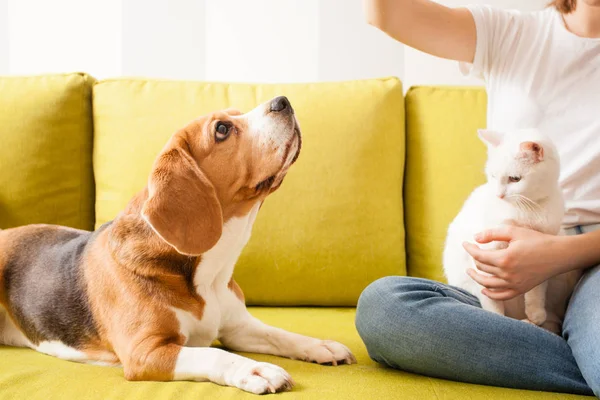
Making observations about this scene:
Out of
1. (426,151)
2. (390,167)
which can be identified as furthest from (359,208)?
(426,151)

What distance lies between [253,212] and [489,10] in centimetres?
91

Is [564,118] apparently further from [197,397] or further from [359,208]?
[197,397]

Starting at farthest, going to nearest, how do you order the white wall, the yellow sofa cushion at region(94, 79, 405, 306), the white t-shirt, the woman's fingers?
the white wall, the yellow sofa cushion at region(94, 79, 405, 306), the white t-shirt, the woman's fingers

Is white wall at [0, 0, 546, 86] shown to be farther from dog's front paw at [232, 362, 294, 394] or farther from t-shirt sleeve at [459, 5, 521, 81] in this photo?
dog's front paw at [232, 362, 294, 394]

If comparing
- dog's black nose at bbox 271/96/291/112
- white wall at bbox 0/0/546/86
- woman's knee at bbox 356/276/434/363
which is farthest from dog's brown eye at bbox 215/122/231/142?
white wall at bbox 0/0/546/86

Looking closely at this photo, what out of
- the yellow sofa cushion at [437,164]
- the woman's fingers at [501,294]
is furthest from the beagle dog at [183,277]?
the yellow sofa cushion at [437,164]

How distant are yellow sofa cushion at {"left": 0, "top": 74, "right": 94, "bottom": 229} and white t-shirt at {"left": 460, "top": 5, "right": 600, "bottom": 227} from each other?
4.25 feet

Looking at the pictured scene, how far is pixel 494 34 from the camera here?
196 centimetres

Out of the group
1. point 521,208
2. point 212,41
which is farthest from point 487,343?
point 212,41

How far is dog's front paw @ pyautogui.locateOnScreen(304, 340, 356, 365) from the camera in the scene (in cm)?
163

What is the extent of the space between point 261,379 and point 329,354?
290 millimetres

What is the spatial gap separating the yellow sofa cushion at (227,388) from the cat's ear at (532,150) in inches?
19.7

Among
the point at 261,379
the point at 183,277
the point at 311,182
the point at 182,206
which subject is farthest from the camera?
the point at 311,182

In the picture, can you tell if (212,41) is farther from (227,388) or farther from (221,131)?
(227,388)
